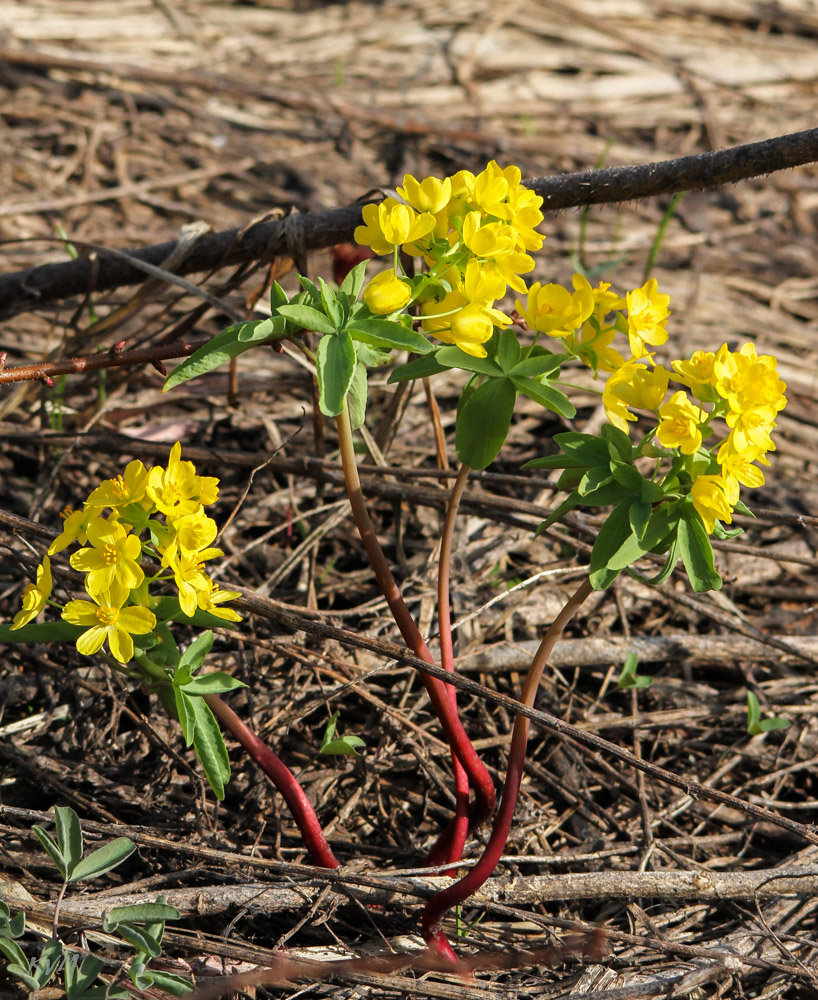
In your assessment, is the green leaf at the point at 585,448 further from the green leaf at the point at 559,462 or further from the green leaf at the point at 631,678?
the green leaf at the point at 631,678

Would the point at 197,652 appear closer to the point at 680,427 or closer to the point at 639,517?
the point at 639,517

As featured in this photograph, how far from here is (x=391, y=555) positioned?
2.77 metres

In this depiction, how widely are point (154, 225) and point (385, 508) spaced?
188cm

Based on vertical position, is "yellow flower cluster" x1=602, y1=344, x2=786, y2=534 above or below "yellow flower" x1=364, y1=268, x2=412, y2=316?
below

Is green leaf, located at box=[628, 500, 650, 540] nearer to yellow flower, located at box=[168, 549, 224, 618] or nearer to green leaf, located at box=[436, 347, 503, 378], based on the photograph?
green leaf, located at box=[436, 347, 503, 378]

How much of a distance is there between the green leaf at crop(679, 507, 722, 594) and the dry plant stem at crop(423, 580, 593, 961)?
20cm

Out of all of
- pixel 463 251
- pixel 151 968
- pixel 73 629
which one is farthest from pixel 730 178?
pixel 151 968

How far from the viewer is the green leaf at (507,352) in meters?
1.63

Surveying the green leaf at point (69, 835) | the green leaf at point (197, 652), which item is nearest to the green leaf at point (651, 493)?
the green leaf at point (197, 652)

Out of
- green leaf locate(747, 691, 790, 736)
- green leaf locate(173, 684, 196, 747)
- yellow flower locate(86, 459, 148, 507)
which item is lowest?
green leaf locate(747, 691, 790, 736)

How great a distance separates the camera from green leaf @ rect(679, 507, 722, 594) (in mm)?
1559

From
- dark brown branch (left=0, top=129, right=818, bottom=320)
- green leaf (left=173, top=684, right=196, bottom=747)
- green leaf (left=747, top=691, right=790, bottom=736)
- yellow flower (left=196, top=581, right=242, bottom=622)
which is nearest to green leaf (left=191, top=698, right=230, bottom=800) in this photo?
green leaf (left=173, top=684, right=196, bottom=747)

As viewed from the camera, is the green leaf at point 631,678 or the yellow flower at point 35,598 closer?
the yellow flower at point 35,598

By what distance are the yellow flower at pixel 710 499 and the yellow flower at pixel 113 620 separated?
97 centimetres
